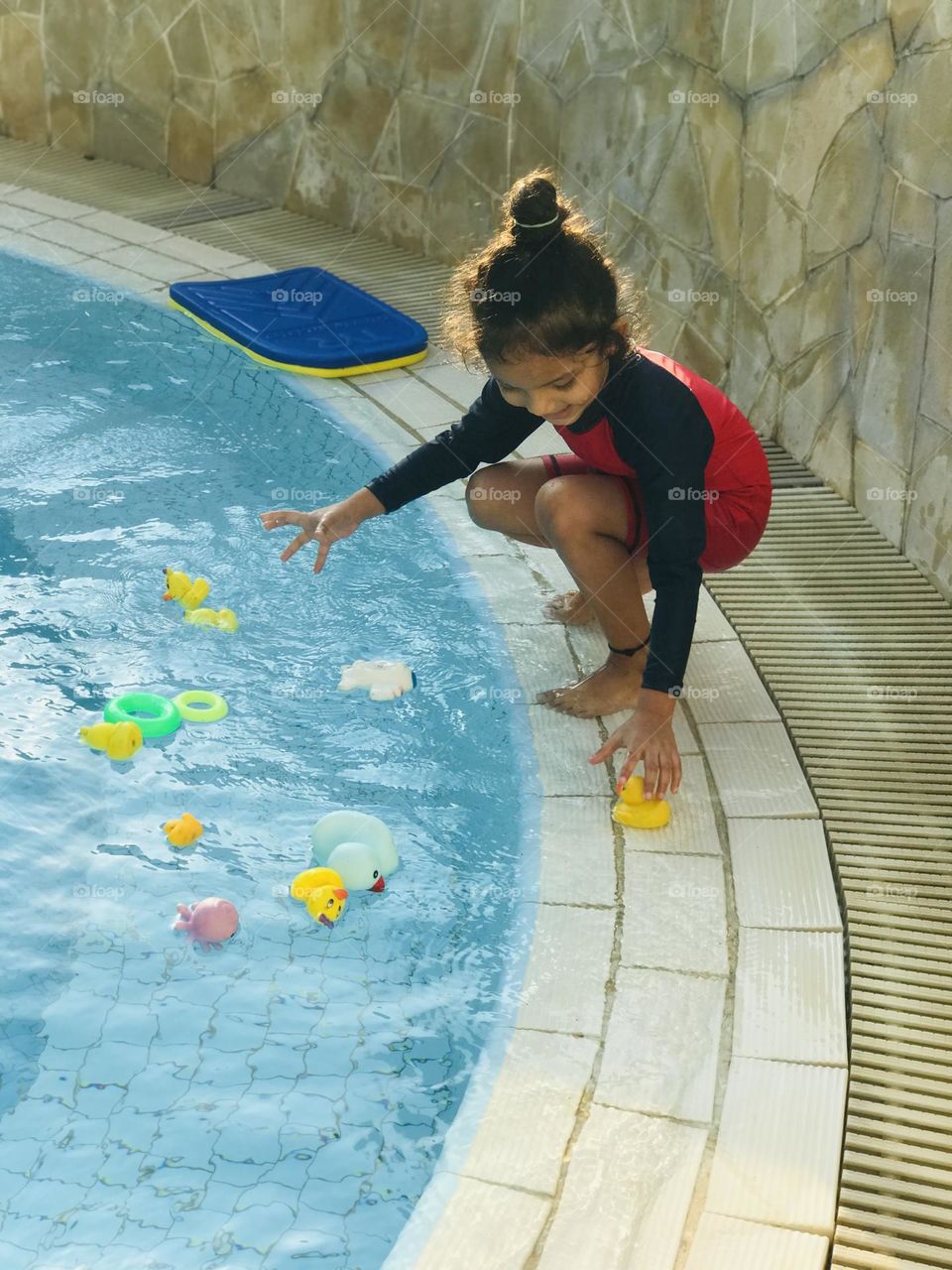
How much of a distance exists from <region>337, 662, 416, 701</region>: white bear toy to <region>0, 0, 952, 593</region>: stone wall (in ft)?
4.78

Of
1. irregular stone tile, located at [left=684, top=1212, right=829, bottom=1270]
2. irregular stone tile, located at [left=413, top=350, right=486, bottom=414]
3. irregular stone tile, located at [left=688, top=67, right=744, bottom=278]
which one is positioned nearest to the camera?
irregular stone tile, located at [left=684, top=1212, right=829, bottom=1270]

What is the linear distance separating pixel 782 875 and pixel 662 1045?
0.52m

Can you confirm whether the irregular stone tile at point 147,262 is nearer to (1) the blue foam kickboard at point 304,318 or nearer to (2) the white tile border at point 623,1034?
(1) the blue foam kickboard at point 304,318

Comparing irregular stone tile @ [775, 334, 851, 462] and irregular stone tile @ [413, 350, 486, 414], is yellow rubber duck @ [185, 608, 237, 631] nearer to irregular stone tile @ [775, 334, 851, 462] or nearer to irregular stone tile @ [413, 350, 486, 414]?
irregular stone tile @ [413, 350, 486, 414]

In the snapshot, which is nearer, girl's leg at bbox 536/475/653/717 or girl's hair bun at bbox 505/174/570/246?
girl's hair bun at bbox 505/174/570/246

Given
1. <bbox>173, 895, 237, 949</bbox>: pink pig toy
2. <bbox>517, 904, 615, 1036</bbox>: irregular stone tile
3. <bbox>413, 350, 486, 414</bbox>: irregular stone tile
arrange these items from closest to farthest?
<bbox>517, 904, 615, 1036</bbox>: irregular stone tile < <bbox>173, 895, 237, 949</bbox>: pink pig toy < <bbox>413, 350, 486, 414</bbox>: irregular stone tile

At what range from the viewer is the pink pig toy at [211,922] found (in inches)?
104

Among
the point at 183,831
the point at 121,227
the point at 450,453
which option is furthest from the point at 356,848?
the point at 121,227

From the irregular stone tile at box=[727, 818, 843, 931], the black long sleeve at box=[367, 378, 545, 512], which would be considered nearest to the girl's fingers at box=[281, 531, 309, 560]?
the black long sleeve at box=[367, 378, 545, 512]

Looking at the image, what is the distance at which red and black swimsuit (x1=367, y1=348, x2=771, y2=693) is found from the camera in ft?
9.01

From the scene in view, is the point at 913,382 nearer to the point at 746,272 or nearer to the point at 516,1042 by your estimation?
the point at 746,272

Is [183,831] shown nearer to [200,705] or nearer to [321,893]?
[321,893]

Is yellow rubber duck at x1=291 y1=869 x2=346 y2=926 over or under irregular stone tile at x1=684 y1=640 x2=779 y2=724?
under

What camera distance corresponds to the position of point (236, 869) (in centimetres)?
285
